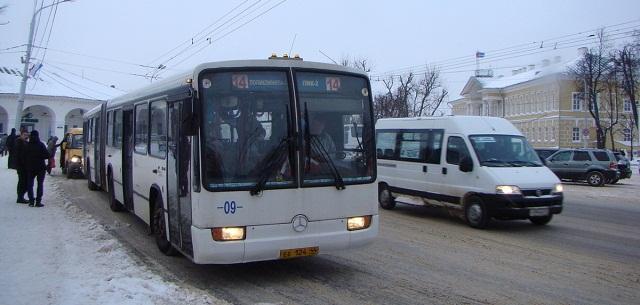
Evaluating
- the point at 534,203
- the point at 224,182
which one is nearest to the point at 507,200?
the point at 534,203

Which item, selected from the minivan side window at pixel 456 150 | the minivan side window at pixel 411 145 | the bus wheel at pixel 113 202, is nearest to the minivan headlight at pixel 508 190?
the minivan side window at pixel 456 150

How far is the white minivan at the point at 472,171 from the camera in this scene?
1112 cm

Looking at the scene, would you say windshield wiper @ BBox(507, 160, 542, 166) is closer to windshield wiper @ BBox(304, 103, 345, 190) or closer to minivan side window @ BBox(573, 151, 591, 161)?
windshield wiper @ BBox(304, 103, 345, 190)

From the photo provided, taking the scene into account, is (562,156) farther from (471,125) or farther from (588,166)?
(471,125)

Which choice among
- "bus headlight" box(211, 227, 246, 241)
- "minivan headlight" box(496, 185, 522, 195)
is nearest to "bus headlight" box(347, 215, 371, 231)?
"bus headlight" box(211, 227, 246, 241)

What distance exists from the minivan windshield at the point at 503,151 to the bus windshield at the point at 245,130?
19.8 feet

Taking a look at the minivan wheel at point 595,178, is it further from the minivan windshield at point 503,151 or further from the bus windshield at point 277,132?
the bus windshield at point 277,132

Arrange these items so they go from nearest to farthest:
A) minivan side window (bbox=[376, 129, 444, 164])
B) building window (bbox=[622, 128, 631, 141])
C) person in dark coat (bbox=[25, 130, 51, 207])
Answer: minivan side window (bbox=[376, 129, 444, 164]), person in dark coat (bbox=[25, 130, 51, 207]), building window (bbox=[622, 128, 631, 141])

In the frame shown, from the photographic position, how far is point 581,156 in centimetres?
2666

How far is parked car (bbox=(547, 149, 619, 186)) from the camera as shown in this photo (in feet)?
84.7

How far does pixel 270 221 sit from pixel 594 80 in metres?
55.9

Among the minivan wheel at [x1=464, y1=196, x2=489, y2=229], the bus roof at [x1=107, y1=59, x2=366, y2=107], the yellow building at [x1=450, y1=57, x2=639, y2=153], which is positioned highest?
the yellow building at [x1=450, y1=57, x2=639, y2=153]

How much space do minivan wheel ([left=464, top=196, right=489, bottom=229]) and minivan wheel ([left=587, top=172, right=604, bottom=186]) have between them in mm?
16702

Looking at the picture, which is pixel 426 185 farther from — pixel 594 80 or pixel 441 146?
pixel 594 80
